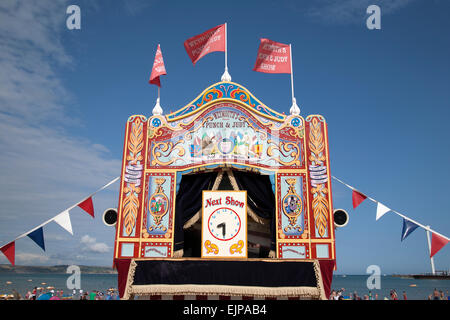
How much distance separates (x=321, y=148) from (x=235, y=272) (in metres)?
4.66

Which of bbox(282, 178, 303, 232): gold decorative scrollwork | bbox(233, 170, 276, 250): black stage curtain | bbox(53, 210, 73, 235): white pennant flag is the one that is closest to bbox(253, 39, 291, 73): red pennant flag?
bbox(233, 170, 276, 250): black stage curtain

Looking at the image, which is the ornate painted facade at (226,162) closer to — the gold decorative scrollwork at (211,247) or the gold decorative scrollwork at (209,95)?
the gold decorative scrollwork at (209,95)

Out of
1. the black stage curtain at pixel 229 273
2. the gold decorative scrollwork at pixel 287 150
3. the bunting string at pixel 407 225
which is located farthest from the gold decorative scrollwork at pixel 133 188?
the bunting string at pixel 407 225

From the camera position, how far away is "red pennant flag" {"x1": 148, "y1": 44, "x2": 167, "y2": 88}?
12258 millimetres

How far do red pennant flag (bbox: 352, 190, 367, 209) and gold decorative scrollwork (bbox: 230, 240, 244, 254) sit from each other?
3.88 m

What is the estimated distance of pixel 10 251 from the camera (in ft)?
34.0

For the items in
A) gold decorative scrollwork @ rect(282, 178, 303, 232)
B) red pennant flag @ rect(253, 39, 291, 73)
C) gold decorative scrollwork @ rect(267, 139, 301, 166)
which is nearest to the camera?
gold decorative scrollwork @ rect(282, 178, 303, 232)

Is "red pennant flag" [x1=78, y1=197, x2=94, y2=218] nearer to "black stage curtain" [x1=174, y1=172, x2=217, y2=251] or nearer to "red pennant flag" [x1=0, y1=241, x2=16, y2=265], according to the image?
"red pennant flag" [x1=0, y1=241, x2=16, y2=265]

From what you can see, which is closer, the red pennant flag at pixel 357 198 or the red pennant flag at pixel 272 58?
the red pennant flag at pixel 357 198

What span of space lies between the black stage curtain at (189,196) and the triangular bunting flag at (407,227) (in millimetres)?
5906

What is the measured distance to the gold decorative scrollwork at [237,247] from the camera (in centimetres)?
1031

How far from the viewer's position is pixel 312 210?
1067 centimetres
